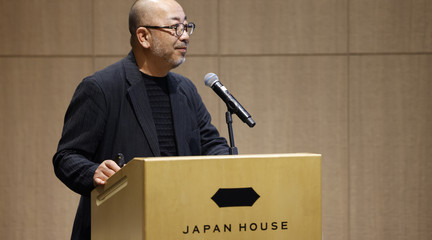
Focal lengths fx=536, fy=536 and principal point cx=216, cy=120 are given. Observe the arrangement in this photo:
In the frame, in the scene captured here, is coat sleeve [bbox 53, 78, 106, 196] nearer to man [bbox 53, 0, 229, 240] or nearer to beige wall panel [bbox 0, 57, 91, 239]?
man [bbox 53, 0, 229, 240]

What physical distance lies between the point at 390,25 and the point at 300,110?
0.80 m

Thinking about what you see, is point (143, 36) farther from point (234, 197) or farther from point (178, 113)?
point (234, 197)

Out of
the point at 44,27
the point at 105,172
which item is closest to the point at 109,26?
the point at 44,27

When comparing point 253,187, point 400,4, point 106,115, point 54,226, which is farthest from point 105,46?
point 253,187

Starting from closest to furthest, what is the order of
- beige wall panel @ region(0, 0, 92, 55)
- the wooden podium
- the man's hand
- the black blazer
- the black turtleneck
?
the wooden podium
the man's hand
the black blazer
the black turtleneck
beige wall panel @ region(0, 0, 92, 55)

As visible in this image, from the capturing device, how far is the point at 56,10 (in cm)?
332

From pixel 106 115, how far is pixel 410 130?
2.37 m

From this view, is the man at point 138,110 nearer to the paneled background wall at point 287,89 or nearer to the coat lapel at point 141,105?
the coat lapel at point 141,105

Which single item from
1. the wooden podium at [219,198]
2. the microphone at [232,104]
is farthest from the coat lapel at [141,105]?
the wooden podium at [219,198]

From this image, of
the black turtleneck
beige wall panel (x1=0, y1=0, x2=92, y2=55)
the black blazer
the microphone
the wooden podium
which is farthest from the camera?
beige wall panel (x1=0, y1=0, x2=92, y2=55)

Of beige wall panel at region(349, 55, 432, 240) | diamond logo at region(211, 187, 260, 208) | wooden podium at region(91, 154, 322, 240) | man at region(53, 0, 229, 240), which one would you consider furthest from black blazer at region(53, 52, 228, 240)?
beige wall panel at region(349, 55, 432, 240)

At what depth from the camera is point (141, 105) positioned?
1788 mm

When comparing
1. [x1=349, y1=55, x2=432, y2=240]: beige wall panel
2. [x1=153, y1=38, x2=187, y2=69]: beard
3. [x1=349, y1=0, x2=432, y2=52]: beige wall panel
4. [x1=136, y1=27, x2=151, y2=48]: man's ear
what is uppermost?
[x1=349, y1=0, x2=432, y2=52]: beige wall panel

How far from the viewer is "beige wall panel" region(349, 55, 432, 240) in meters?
3.46
